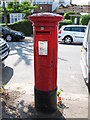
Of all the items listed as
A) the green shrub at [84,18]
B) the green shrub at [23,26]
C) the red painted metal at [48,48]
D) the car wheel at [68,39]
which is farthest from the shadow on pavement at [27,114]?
the green shrub at [84,18]

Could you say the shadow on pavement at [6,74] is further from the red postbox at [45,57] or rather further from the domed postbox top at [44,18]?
the domed postbox top at [44,18]

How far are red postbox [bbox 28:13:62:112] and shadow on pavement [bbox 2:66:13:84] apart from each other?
1.92 m

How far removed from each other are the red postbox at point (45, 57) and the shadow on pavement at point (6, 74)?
1.92 metres

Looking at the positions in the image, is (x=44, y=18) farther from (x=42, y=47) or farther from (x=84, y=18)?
(x=84, y=18)

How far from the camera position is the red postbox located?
2.36 m

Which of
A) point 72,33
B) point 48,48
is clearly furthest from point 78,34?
point 48,48

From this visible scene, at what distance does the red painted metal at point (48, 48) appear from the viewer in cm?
234

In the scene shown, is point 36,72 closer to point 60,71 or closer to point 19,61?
point 60,71

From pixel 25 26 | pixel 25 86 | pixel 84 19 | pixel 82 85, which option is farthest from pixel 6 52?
pixel 84 19

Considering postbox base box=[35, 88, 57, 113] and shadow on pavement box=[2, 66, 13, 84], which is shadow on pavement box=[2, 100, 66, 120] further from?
shadow on pavement box=[2, 66, 13, 84]

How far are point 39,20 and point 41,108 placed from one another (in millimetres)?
1595

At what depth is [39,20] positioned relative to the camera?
2.33 meters


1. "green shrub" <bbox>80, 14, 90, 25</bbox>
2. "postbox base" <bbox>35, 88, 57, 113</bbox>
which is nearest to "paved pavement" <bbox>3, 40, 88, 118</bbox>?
"postbox base" <bbox>35, 88, 57, 113</bbox>

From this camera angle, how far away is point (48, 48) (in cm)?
248
